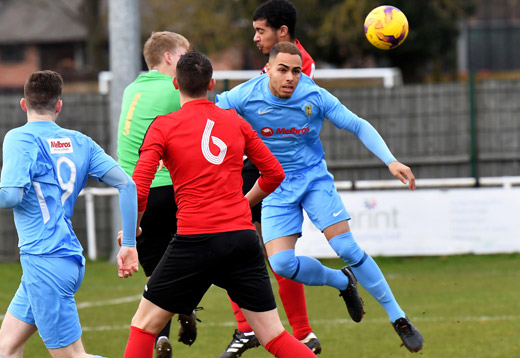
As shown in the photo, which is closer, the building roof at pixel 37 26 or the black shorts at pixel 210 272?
the black shorts at pixel 210 272

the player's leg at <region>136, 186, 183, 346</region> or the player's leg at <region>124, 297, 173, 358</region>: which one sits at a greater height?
the player's leg at <region>136, 186, 183, 346</region>

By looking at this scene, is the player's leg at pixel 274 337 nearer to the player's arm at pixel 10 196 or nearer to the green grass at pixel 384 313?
the player's arm at pixel 10 196

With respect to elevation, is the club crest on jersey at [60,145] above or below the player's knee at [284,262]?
above

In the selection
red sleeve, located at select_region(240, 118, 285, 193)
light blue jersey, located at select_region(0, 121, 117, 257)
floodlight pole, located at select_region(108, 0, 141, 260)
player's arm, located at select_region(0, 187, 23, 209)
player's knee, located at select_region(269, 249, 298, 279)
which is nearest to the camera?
player's arm, located at select_region(0, 187, 23, 209)

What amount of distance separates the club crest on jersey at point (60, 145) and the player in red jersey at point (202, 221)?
405 mm

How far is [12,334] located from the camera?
518 cm

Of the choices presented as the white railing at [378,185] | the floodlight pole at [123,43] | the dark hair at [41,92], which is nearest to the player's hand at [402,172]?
the dark hair at [41,92]

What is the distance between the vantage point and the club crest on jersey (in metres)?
5.10

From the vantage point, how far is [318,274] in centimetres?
679

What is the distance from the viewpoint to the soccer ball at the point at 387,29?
23.1ft

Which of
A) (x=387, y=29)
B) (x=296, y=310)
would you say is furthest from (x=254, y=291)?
(x=387, y=29)

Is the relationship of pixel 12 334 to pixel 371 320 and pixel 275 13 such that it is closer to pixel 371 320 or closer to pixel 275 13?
pixel 275 13

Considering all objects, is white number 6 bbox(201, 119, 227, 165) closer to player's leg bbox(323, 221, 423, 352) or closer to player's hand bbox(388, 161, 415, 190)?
player's hand bbox(388, 161, 415, 190)

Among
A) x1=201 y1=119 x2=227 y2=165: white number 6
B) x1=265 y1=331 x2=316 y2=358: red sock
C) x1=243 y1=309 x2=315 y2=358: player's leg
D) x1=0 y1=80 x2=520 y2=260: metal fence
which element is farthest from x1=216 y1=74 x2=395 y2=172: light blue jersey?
x1=0 y1=80 x2=520 y2=260: metal fence
